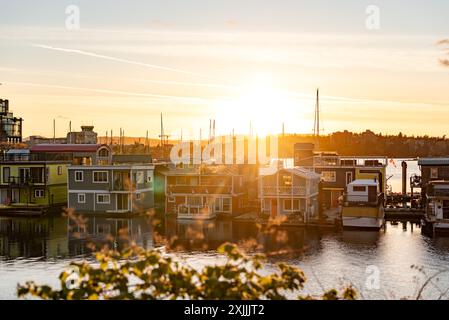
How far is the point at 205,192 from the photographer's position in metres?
47.8

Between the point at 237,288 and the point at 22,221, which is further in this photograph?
the point at 22,221

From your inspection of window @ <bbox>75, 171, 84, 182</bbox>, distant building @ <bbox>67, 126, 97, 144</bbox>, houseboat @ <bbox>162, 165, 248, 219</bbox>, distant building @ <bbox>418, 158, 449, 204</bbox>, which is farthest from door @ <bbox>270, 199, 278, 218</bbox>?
distant building @ <bbox>67, 126, 97, 144</bbox>

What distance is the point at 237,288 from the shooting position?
6.50 metres

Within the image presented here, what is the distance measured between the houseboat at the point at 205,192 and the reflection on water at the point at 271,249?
8.56 feet

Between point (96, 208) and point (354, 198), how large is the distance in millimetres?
21775

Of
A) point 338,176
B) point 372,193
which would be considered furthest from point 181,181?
point 372,193

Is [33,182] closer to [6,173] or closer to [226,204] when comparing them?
[6,173]

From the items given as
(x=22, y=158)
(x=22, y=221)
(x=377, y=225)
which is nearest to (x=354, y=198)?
(x=377, y=225)

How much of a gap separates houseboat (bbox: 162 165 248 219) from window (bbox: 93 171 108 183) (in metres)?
5.35

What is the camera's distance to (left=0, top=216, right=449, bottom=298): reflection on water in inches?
987

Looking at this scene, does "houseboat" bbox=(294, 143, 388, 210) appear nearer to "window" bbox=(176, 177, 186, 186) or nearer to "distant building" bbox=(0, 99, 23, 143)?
"window" bbox=(176, 177, 186, 186)

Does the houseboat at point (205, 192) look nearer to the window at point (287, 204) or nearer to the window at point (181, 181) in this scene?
the window at point (181, 181)

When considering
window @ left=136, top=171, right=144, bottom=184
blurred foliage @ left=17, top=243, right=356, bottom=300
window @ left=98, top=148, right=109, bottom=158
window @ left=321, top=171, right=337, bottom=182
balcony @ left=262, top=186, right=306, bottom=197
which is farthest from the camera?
window @ left=98, top=148, right=109, bottom=158
